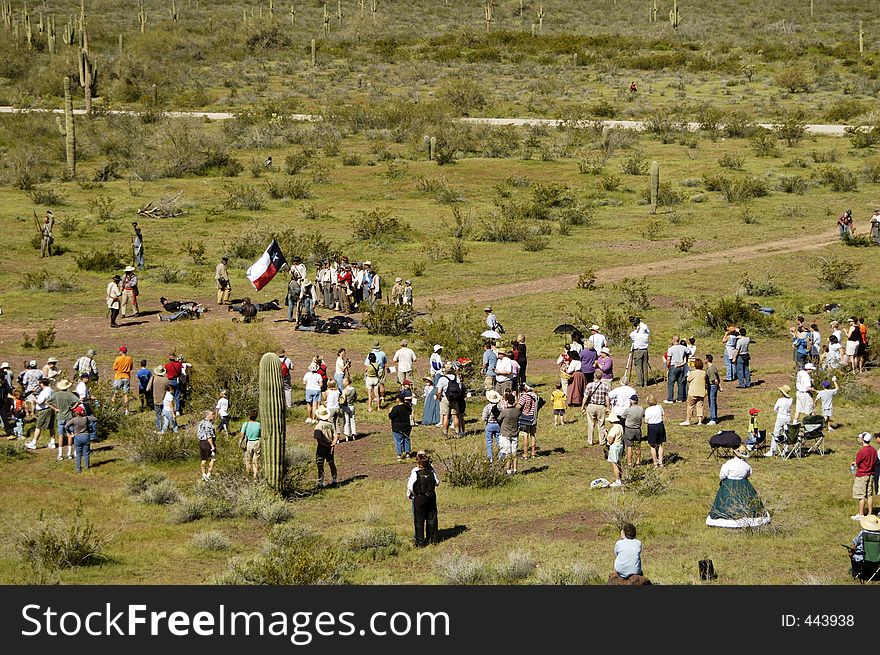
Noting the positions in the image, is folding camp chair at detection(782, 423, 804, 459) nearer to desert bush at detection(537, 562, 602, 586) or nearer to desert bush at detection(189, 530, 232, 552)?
desert bush at detection(537, 562, 602, 586)

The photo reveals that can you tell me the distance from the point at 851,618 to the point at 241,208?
35.0 metres

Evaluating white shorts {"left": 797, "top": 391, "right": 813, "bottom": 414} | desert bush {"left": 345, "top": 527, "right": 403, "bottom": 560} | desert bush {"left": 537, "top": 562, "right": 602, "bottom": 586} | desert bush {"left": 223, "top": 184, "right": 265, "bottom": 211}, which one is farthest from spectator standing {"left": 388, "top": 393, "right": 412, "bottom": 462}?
desert bush {"left": 223, "top": 184, "right": 265, "bottom": 211}

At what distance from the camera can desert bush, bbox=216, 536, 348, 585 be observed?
1371 centimetres

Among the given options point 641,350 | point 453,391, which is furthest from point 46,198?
point 453,391

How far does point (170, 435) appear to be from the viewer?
20797mm

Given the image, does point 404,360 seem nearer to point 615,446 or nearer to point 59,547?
point 615,446

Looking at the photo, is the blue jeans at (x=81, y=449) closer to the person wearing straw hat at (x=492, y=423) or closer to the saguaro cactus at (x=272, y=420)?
the saguaro cactus at (x=272, y=420)

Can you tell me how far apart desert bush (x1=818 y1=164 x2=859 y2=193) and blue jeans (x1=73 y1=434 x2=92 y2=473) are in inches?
1323

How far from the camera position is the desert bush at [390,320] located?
94.7 ft

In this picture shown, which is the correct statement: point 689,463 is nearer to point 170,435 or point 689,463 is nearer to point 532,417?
point 532,417

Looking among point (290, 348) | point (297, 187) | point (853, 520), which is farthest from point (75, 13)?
point (853, 520)

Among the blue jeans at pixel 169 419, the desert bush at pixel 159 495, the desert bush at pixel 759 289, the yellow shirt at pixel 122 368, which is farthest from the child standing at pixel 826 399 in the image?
the yellow shirt at pixel 122 368

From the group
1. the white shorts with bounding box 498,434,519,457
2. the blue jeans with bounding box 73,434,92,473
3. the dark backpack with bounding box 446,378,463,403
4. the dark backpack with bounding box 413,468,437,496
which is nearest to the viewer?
the dark backpack with bounding box 413,468,437,496

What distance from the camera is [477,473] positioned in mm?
18344
